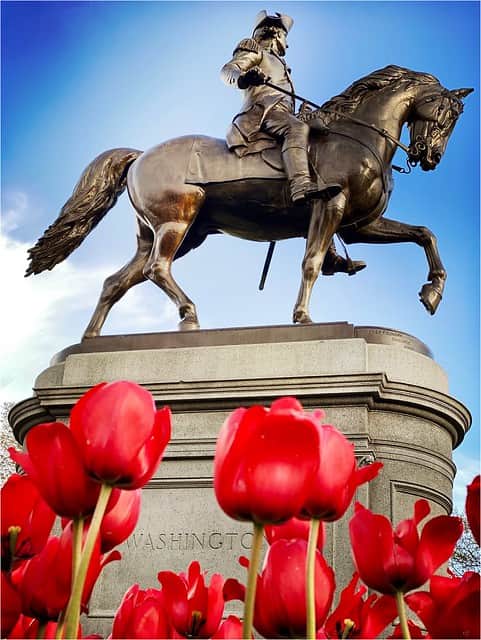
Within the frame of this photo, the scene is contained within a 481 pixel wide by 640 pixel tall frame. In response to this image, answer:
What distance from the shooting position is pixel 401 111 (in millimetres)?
7605

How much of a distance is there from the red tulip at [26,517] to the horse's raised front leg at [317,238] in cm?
598

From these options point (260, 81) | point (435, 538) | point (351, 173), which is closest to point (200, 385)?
point (351, 173)

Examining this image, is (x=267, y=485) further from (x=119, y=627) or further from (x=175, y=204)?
(x=175, y=204)

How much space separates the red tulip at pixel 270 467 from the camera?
0.85 metres

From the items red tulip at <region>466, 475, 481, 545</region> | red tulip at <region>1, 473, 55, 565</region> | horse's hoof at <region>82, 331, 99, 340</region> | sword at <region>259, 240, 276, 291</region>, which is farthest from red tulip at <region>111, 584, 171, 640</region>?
sword at <region>259, 240, 276, 291</region>

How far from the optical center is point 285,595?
3.18ft

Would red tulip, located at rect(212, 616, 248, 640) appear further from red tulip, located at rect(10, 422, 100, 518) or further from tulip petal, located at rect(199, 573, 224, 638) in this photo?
Answer: red tulip, located at rect(10, 422, 100, 518)

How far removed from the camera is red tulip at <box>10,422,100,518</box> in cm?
92

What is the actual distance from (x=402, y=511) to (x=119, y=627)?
4.98 metres

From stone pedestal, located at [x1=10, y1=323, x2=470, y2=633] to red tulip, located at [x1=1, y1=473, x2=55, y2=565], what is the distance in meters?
Result: 4.59

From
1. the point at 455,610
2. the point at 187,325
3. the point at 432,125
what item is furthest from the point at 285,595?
the point at 432,125

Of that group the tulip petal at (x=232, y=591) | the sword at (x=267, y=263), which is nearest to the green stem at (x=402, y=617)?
the tulip petal at (x=232, y=591)

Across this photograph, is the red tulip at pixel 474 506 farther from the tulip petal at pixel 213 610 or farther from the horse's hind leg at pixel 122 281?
the horse's hind leg at pixel 122 281

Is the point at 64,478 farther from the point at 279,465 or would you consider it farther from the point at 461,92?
the point at 461,92
